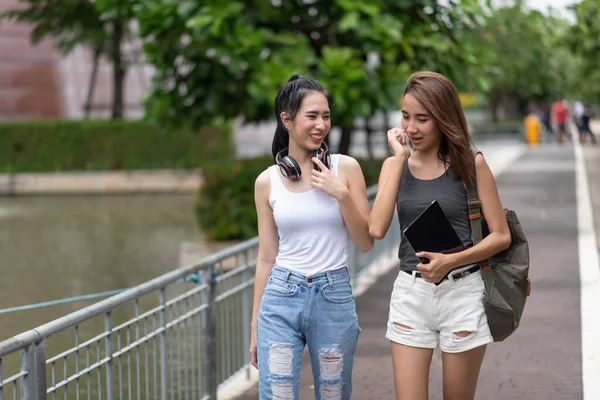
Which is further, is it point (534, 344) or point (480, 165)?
point (534, 344)

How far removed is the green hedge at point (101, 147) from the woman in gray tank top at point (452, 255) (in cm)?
2464

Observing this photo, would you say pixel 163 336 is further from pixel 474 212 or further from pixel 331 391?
pixel 474 212

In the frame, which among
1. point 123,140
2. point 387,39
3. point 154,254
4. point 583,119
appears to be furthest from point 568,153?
point 387,39

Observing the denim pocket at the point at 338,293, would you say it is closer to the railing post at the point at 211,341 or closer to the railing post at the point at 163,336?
the railing post at the point at 163,336

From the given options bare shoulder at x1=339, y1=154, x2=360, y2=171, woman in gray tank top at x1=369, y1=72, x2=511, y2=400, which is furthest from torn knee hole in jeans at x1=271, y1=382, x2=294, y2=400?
bare shoulder at x1=339, y1=154, x2=360, y2=171

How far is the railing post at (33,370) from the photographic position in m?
4.02

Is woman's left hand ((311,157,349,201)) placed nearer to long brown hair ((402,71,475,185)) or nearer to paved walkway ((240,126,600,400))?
long brown hair ((402,71,475,185))

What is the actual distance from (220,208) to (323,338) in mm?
9499

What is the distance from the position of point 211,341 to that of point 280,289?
91.1 inches

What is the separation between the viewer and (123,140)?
93.9 feet

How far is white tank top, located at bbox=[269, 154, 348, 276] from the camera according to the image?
4105mm

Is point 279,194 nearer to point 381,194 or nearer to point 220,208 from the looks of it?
point 381,194

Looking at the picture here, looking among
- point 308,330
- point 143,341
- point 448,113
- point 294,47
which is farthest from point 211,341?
point 294,47

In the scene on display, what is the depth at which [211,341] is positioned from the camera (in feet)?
20.8
